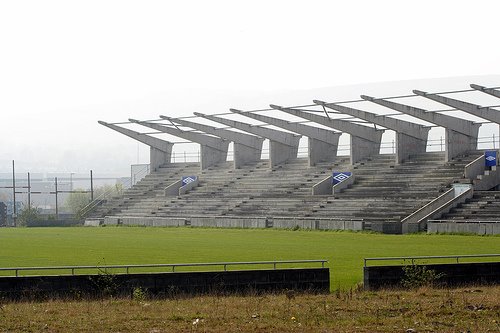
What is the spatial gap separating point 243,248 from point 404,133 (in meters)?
33.3

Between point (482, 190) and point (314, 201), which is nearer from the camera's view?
point (482, 190)

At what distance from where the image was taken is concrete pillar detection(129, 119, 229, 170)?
88.2 meters

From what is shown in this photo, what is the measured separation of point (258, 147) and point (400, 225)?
3511 centimetres

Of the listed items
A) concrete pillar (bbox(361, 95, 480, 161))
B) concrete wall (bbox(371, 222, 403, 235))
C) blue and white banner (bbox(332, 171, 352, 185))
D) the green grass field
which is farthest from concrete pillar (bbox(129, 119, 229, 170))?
concrete wall (bbox(371, 222, 403, 235))

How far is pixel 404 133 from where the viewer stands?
74562mm

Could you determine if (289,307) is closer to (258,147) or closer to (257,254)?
(257,254)

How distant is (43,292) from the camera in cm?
2372

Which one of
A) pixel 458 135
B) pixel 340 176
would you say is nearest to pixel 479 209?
pixel 458 135

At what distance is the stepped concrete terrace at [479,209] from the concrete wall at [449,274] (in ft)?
95.5

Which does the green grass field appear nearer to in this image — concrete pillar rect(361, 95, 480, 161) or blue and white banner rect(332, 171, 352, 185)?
concrete pillar rect(361, 95, 480, 161)

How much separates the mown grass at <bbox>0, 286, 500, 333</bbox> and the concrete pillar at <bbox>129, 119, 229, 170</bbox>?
211 ft

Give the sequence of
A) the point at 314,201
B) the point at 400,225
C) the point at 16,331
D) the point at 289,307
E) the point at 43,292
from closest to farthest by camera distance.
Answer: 1. the point at 16,331
2. the point at 289,307
3. the point at 43,292
4. the point at 400,225
5. the point at 314,201

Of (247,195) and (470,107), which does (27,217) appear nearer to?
(247,195)

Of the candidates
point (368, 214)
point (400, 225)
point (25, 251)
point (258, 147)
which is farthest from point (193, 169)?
point (25, 251)
